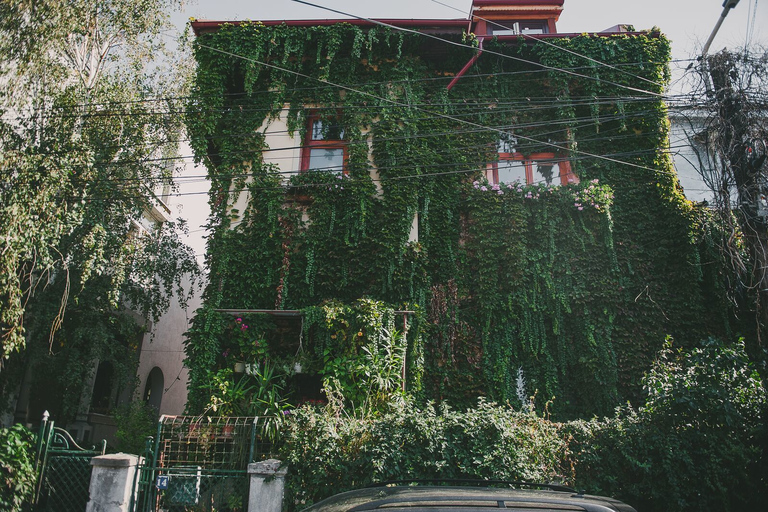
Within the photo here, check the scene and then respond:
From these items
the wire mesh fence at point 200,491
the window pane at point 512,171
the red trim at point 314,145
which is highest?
the red trim at point 314,145

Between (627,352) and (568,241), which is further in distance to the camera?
(568,241)

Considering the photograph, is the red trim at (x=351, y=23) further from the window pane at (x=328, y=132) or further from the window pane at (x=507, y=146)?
the window pane at (x=507, y=146)

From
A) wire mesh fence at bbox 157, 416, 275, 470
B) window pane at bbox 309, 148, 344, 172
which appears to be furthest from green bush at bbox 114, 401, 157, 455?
window pane at bbox 309, 148, 344, 172

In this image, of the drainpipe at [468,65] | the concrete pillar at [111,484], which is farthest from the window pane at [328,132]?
the concrete pillar at [111,484]

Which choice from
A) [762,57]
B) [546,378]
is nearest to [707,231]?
[762,57]

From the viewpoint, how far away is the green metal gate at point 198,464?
6.75m

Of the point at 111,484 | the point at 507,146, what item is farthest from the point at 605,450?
the point at 507,146

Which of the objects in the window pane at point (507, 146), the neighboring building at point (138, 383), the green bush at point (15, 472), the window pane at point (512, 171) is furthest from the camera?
the neighboring building at point (138, 383)

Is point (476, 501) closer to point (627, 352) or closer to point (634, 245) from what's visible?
point (627, 352)

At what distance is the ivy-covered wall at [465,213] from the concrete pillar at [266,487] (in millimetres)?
3120

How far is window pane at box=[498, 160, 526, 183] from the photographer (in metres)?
11.1

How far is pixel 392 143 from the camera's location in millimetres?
11031

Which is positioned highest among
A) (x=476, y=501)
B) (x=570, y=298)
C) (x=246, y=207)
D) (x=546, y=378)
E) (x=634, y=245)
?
(x=246, y=207)

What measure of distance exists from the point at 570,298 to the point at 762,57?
16.7 ft
